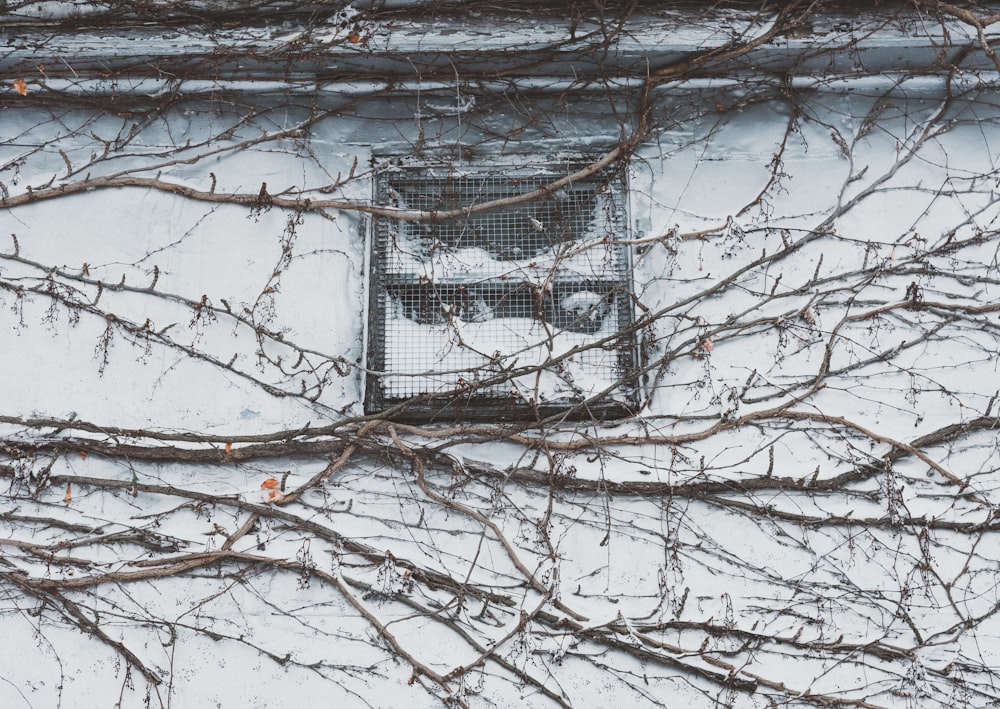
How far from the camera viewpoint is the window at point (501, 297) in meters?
3.81

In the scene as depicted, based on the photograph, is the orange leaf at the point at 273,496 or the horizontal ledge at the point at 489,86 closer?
the orange leaf at the point at 273,496

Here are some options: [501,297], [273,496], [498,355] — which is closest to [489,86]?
[501,297]

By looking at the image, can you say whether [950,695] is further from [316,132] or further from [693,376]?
[316,132]

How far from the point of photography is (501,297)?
3943 millimetres

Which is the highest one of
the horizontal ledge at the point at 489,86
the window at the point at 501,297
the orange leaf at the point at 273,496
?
the horizontal ledge at the point at 489,86

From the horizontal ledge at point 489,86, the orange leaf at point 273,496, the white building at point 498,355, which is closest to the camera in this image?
the white building at point 498,355

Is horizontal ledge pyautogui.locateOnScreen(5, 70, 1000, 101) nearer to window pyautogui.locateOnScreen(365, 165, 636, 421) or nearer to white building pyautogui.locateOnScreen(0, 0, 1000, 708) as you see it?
white building pyautogui.locateOnScreen(0, 0, 1000, 708)

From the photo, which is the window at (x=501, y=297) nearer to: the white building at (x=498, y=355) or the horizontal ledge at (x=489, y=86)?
the white building at (x=498, y=355)

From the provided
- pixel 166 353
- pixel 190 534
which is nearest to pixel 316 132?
pixel 166 353

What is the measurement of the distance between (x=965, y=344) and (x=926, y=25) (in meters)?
1.38

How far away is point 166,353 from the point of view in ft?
12.7

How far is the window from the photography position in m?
3.81

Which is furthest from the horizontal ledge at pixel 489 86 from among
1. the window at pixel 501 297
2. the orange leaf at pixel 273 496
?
the orange leaf at pixel 273 496

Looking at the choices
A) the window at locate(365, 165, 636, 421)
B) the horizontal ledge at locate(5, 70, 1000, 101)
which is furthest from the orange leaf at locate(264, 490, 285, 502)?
the horizontal ledge at locate(5, 70, 1000, 101)
